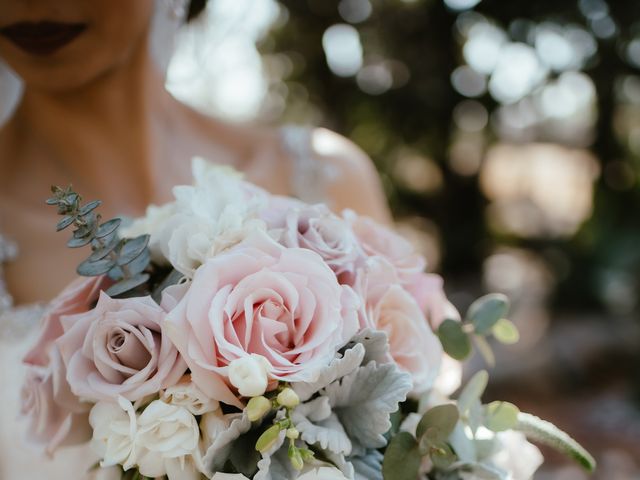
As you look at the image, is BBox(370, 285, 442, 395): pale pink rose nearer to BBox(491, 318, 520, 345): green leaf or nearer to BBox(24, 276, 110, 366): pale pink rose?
BBox(491, 318, 520, 345): green leaf

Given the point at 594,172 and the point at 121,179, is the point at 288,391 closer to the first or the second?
the point at 121,179

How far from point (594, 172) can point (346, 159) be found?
347 cm

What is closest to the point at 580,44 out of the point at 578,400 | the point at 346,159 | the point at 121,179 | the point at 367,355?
the point at 578,400

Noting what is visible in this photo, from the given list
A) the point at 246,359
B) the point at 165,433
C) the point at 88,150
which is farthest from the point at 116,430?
the point at 88,150

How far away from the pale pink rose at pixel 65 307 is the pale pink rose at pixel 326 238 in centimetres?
22

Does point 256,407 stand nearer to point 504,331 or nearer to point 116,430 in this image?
point 116,430

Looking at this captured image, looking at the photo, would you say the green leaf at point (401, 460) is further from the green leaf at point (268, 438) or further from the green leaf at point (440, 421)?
the green leaf at point (268, 438)

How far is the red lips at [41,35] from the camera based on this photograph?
105cm

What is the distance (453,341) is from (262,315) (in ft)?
0.92

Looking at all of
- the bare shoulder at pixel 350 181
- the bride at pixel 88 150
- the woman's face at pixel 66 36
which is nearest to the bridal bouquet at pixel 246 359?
the bride at pixel 88 150

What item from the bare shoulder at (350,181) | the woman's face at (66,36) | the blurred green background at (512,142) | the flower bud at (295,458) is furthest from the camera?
the blurred green background at (512,142)

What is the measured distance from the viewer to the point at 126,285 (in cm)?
69

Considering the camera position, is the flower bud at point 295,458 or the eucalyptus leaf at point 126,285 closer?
the flower bud at point 295,458

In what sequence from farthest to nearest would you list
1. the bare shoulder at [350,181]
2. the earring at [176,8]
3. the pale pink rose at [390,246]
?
the bare shoulder at [350,181] → the earring at [176,8] → the pale pink rose at [390,246]
